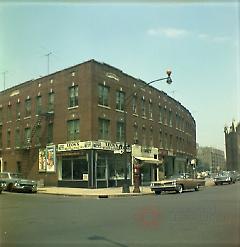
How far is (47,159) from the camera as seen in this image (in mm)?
42156

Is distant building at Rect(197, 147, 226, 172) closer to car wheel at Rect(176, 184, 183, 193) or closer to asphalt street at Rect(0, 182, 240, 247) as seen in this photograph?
car wheel at Rect(176, 184, 183, 193)

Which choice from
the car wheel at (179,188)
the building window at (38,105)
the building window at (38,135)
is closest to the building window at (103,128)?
the building window at (38,105)

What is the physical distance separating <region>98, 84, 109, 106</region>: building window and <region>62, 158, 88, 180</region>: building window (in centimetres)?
545

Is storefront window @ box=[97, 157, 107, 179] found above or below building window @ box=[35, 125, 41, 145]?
below

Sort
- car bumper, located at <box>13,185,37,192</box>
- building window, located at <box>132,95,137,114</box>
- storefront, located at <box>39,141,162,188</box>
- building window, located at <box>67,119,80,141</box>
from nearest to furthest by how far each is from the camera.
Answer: car bumper, located at <box>13,185,37,192</box>, storefront, located at <box>39,141,162,188</box>, building window, located at <box>67,119,80,141</box>, building window, located at <box>132,95,137,114</box>

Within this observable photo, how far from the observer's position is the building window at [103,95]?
129ft

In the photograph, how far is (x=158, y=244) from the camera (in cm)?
921

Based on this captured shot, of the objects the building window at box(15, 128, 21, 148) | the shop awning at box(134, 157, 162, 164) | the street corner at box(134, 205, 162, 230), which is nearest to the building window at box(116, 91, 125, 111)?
the shop awning at box(134, 157, 162, 164)

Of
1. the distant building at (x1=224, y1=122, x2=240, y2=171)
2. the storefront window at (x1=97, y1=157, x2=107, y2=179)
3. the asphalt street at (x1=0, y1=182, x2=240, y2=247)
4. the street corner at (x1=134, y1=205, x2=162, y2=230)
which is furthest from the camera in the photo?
the distant building at (x1=224, y1=122, x2=240, y2=171)

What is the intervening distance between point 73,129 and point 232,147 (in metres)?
57.3

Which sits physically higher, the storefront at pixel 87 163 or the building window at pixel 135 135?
the building window at pixel 135 135

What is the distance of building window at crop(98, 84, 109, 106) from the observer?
39.4 metres

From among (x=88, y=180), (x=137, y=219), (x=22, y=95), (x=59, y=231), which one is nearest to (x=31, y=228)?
(x=59, y=231)

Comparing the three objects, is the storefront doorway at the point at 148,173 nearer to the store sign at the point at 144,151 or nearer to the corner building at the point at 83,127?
the corner building at the point at 83,127
